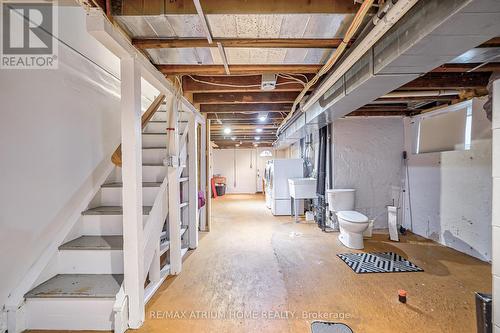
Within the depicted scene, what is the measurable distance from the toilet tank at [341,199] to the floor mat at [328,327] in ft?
8.54

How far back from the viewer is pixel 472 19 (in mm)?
1213

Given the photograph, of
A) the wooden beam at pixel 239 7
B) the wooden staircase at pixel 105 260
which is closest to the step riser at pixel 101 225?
the wooden staircase at pixel 105 260

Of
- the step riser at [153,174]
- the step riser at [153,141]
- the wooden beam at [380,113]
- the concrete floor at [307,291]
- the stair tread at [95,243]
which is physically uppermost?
the wooden beam at [380,113]

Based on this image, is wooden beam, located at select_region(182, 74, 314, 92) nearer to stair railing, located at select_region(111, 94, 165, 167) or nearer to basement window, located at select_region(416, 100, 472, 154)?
stair railing, located at select_region(111, 94, 165, 167)

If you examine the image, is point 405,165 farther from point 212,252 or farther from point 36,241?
point 36,241

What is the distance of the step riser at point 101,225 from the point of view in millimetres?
2326

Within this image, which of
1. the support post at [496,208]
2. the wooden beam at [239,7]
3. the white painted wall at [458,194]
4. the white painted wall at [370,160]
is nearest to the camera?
the support post at [496,208]

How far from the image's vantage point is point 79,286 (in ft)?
6.15

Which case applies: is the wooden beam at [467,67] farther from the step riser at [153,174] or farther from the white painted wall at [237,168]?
the white painted wall at [237,168]

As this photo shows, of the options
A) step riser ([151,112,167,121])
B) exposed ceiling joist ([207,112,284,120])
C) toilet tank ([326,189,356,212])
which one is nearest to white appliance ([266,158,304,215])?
exposed ceiling joist ([207,112,284,120])

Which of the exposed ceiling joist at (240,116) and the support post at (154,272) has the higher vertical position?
the exposed ceiling joist at (240,116)

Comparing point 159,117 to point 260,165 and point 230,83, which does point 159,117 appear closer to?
point 230,83

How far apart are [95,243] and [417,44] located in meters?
2.77

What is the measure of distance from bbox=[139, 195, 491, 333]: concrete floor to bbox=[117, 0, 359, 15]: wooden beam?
218 cm
